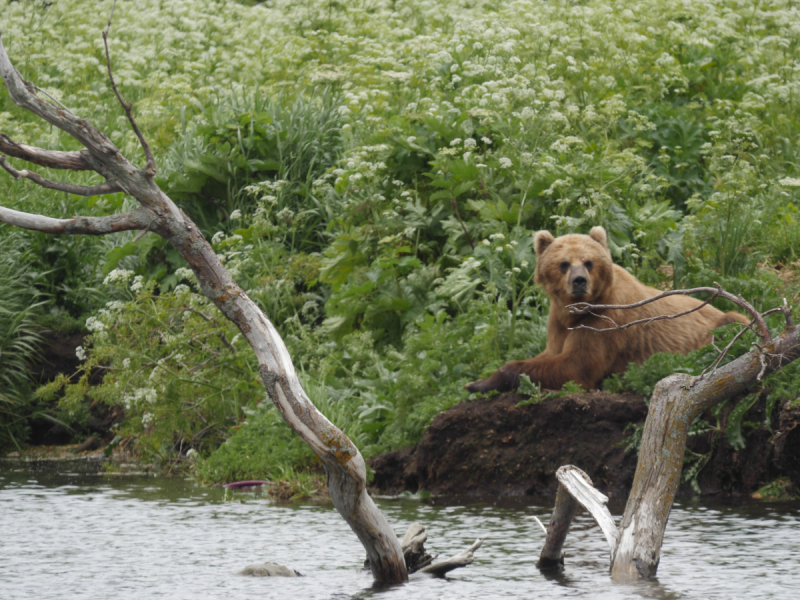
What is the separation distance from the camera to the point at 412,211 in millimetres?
9797

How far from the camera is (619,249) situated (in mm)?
8703

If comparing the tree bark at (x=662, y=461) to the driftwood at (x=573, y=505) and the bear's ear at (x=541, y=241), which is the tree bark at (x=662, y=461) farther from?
the bear's ear at (x=541, y=241)

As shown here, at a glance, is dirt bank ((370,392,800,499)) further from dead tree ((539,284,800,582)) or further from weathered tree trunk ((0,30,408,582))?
weathered tree trunk ((0,30,408,582))

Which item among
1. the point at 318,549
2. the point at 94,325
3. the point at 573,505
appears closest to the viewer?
the point at 573,505

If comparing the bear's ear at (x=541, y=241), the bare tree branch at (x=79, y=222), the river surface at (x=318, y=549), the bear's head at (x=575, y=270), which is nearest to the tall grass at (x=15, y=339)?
the river surface at (x=318, y=549)

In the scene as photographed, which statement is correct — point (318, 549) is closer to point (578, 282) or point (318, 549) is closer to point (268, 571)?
point (268, 571)

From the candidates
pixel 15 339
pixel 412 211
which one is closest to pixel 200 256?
pixel 412 211

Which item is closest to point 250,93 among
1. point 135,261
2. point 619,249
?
point 135,261

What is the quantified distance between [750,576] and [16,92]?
3.87 meters

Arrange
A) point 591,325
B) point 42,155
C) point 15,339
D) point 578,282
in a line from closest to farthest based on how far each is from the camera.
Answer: point 42,155
point 578,282
point 591,325
point 15,339

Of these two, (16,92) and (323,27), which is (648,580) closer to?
(16,92)

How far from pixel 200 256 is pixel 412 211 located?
5580 mm

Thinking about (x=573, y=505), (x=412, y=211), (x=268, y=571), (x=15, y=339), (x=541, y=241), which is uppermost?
(x=412, y=211)

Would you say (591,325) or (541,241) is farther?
(541,241)
